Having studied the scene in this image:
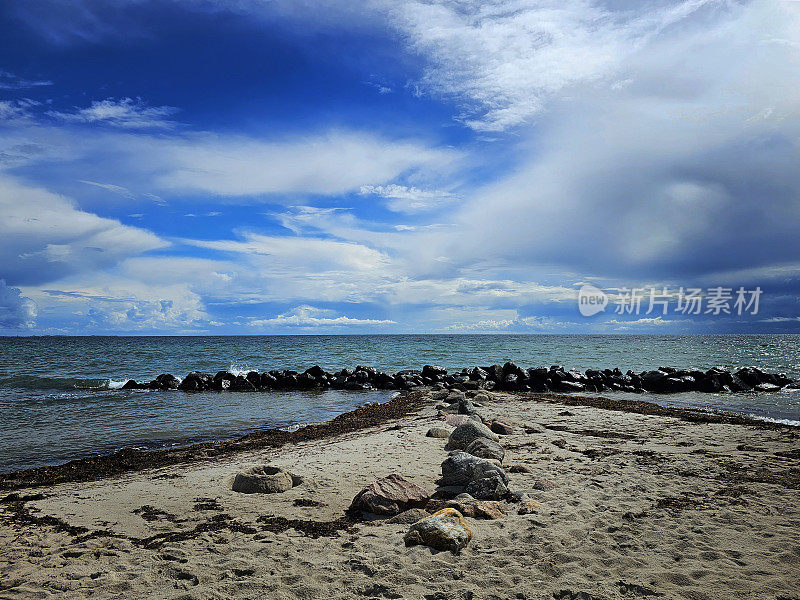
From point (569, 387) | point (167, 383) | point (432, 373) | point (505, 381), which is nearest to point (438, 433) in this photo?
point (505, 381)

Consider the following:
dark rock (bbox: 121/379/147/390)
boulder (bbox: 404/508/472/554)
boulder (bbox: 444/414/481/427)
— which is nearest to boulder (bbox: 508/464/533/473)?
boulder (bbox: 404/508/472/554)

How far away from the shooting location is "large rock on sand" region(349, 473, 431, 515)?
5711mm

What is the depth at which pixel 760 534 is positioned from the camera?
4996 mm

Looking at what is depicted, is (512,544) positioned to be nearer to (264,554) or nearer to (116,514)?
(264,554)

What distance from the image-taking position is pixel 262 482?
21.7 ft

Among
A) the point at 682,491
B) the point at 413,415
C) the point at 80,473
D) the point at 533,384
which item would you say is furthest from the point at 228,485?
the point at 533,384

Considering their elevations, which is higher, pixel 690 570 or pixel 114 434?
pixel 690 570

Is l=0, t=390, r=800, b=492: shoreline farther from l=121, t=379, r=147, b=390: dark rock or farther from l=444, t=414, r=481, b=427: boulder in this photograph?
l=121, t=379, r=147, b=390: dark rock

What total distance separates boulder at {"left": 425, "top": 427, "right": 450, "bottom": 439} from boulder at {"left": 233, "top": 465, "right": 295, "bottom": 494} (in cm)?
410

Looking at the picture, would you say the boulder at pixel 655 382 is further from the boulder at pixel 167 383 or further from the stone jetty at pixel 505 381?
the boulder at pixel 167 383

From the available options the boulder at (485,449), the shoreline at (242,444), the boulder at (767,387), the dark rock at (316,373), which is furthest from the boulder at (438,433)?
the boulder at (767,387)

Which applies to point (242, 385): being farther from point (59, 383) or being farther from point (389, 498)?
point (389, 498)

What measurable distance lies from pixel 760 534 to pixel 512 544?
8.98 feet

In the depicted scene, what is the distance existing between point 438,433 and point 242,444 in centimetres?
447
